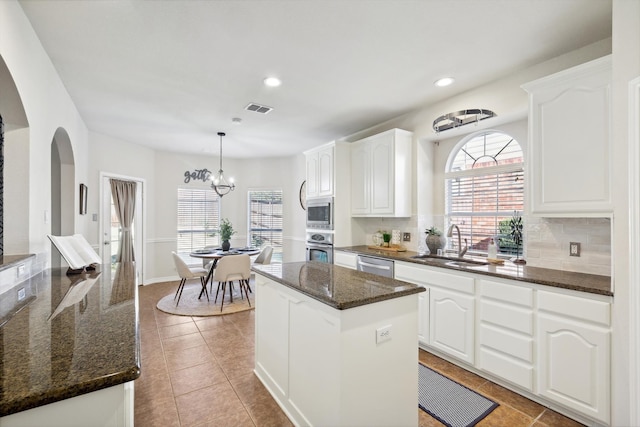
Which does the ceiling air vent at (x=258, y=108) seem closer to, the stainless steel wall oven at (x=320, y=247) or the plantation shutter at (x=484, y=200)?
the stainless steel wall oven at (x=320, y=247)

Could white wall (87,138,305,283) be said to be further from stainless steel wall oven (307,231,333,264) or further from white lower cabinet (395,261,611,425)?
white lower cabinet (395,261,611,425)

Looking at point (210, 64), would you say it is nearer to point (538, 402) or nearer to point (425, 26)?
point (425, 26)

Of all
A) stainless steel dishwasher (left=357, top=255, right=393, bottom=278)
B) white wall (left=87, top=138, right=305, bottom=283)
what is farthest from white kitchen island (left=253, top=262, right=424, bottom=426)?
white wall (left=87, top=138, right=305, bottom=283)

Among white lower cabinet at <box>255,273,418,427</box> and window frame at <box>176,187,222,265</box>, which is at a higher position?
window frame at <box>176,187,222,265</box>

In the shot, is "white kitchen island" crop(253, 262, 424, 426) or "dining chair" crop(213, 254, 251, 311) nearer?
"white kitchen island" crop(253, 262, 424, 426)

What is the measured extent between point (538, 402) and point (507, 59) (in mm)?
2701

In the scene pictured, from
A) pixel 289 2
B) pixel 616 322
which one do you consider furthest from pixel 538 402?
pixel 289 2

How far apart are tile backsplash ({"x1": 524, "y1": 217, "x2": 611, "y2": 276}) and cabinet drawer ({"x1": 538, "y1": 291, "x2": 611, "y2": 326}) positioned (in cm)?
60

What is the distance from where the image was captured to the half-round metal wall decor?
2611 mm

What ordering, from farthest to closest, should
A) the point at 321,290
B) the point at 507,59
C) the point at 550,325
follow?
1. the point at 507,59
2. the point at 550,325
3. the point at 321,290

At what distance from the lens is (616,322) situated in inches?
68.9

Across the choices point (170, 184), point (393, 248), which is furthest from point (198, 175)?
point (393, 248)

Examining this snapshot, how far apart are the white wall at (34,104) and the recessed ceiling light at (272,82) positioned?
173cm

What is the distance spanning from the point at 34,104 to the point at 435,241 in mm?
3835
